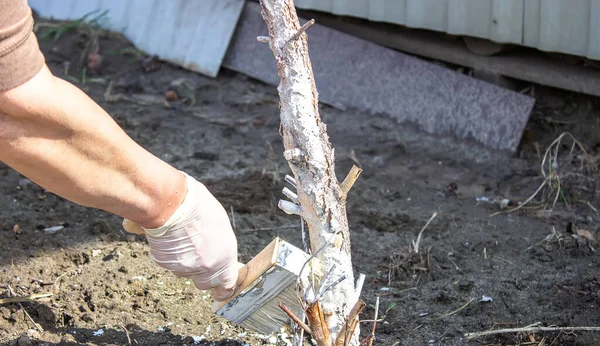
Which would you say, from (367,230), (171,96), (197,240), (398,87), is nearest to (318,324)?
(197,240)

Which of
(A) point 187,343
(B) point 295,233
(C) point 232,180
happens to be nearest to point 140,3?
(C) point 232,180

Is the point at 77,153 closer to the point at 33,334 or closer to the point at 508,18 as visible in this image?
the point at 33,334

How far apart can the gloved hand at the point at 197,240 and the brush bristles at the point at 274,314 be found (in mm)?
156

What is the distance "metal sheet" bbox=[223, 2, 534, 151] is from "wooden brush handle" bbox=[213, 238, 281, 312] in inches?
89.2

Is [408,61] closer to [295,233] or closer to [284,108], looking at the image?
[295,233]

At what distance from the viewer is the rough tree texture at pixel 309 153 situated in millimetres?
2010

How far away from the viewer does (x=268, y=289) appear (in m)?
2.18

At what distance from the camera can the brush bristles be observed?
2.19 metres

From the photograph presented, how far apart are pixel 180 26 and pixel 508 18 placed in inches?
89.1

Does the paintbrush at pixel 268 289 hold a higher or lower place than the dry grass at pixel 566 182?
higher

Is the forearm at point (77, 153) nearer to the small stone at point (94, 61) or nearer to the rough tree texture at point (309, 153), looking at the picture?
the rough tree texture at point (309, 153)

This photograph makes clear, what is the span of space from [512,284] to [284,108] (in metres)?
1.25

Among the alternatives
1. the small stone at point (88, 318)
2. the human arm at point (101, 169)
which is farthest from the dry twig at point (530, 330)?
the small stone at point (88, 318)

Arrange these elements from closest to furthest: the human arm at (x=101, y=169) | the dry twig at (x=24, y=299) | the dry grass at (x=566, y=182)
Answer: the human arm at (x=101, y=169)
the dry twig at (x=24, y=299)
the dry grass at (x=566, y=182)
